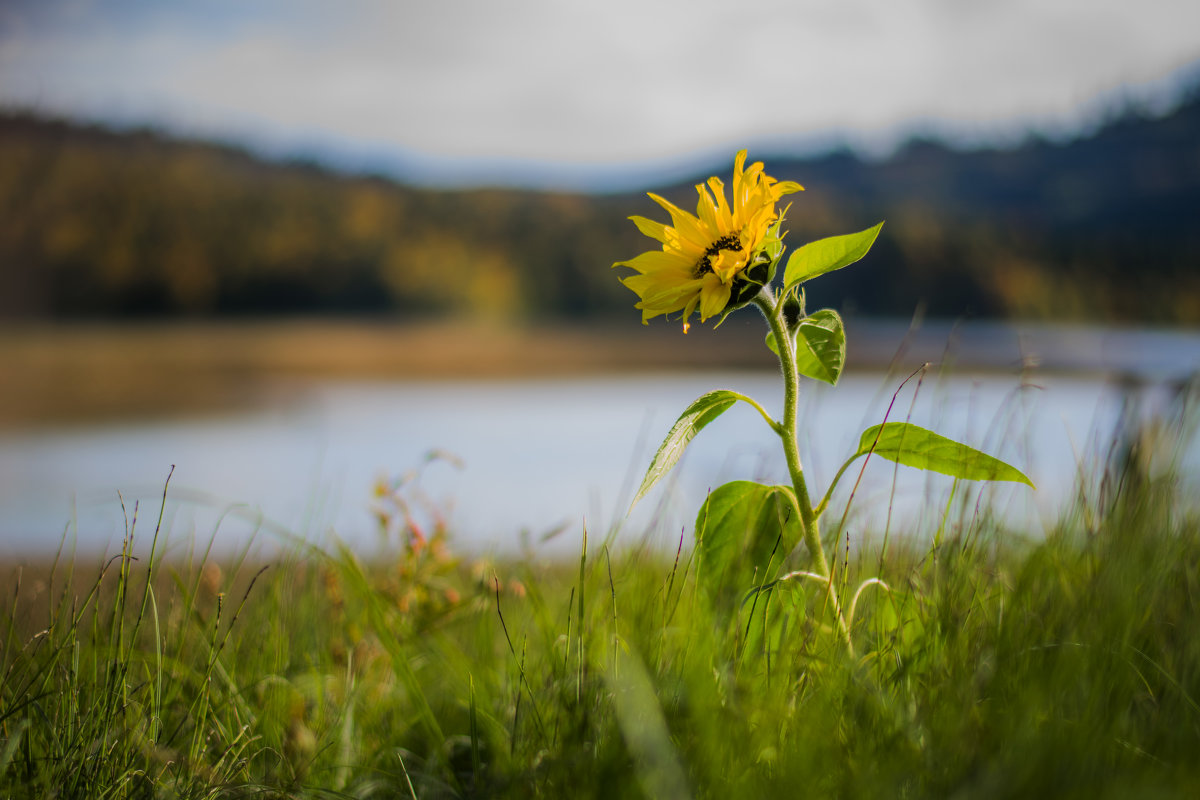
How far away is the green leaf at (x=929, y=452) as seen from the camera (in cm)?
78

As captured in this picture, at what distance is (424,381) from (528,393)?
2151 millimetres

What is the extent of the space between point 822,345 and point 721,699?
416mm

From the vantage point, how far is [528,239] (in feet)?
59.6

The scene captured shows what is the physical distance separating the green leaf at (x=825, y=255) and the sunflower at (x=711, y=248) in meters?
0.04

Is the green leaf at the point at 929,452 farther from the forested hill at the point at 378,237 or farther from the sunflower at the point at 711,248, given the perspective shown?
the forested hill at the point at 378,237

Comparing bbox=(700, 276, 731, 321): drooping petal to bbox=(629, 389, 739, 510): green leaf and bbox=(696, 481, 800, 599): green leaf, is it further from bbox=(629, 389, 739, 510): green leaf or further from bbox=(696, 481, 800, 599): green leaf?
bbox=(696, 481, 800, 599): green leaf

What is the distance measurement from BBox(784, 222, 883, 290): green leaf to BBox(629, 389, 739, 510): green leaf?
0.47ft

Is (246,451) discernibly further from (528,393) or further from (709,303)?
(709,303)

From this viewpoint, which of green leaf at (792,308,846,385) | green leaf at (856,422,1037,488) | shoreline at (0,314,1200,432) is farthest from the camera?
shoreline at (0,314,1200,432)

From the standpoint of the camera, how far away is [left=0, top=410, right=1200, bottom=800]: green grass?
672mm

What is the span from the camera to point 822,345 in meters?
0.90

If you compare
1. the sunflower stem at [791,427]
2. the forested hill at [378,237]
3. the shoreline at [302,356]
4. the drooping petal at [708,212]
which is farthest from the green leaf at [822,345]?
the forested hill at [378,237]

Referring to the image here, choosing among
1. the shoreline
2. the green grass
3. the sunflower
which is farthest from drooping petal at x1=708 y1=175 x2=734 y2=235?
the shoreline

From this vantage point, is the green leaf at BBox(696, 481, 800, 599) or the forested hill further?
the forested hill
